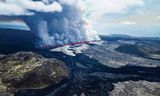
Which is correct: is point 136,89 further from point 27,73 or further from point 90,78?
point 27,73

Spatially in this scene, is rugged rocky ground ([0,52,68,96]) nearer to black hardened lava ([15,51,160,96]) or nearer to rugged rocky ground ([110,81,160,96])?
black hardened lava ([15,51,160,96])

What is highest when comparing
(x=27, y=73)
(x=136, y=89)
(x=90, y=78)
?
(x=27, y=73)

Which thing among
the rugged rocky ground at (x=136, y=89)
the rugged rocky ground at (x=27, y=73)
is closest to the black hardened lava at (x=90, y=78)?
the rugged rocky ground at (x=136, y=89)

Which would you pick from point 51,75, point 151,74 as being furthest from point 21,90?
point 151,74

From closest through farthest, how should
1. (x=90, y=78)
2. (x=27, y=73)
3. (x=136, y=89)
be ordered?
(x=136, y=89) < (x=27, y=73) < (x=90, y=78)

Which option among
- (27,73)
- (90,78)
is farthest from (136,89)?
(27,73)

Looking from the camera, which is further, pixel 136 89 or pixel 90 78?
pixel 90 78

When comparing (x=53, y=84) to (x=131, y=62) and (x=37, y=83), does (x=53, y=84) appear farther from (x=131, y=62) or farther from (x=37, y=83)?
(x=131, y=62)
